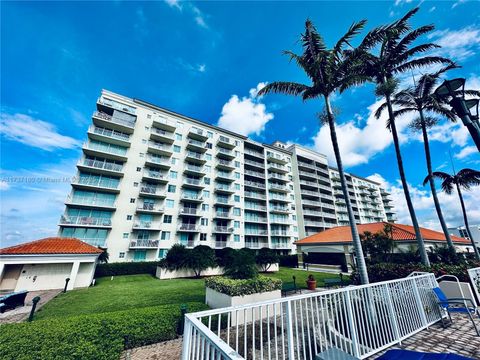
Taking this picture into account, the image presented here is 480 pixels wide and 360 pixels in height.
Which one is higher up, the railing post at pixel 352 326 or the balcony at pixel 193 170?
the balcony at pixel 193 170

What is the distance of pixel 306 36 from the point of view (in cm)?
1041

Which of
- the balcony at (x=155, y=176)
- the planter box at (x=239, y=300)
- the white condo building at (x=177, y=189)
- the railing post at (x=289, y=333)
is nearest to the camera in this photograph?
the railing post at (x=289, y=333)

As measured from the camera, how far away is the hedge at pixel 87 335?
4.55 meters

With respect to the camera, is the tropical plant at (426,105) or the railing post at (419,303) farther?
the tropical plant at (426,105)

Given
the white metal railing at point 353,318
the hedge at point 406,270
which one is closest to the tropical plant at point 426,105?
the hedge at point 406,270

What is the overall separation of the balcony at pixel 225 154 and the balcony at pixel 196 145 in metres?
3.19

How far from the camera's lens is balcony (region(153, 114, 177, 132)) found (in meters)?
32.3

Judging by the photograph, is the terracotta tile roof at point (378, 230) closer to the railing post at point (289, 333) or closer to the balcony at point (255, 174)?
the balcony at point (255, 174)

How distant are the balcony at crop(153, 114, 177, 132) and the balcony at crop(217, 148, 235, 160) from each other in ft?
30.1

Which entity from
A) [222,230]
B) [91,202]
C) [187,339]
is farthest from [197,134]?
[187,339]

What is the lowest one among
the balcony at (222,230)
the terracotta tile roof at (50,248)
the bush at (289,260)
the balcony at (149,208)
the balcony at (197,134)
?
the bush at (289,260)

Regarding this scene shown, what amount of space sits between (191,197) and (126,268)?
1310 centimetres

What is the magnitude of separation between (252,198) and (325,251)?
1606cm

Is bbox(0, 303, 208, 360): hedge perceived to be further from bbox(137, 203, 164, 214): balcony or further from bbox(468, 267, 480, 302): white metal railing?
bbox(137, 203, 164, 214): balcony
